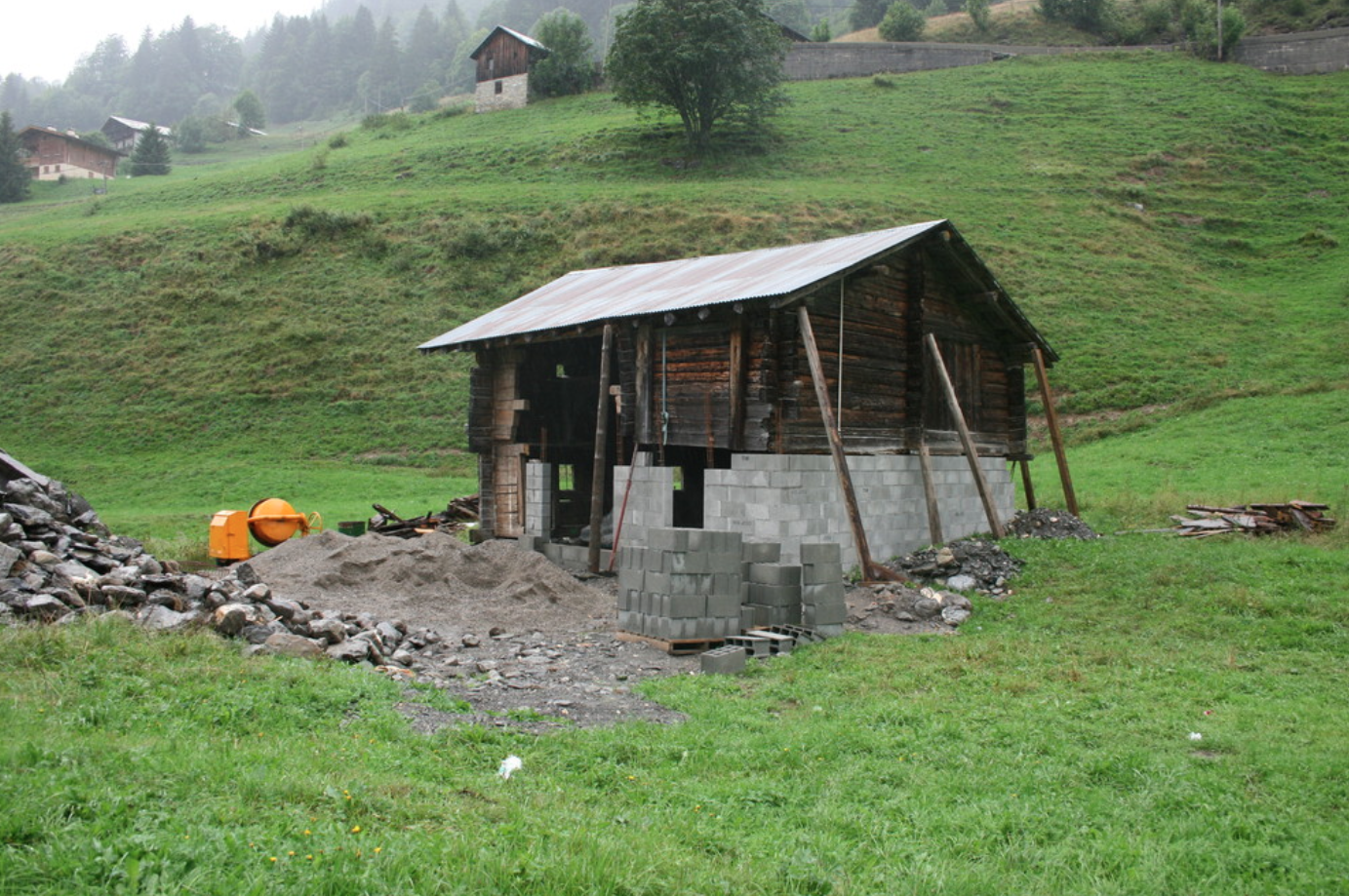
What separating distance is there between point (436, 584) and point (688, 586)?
5270 mm

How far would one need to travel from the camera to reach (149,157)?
84500 mm

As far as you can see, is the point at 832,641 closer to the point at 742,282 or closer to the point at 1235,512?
the point at 742,282

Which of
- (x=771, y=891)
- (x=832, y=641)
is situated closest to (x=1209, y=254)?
(x=832, y=641)

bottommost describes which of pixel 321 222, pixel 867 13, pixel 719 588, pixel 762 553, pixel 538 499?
pixel 538 499

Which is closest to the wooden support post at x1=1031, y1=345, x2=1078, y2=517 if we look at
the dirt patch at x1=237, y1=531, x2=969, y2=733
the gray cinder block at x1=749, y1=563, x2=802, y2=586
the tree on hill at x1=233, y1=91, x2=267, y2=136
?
the dirt patch at x1=237, y1=531, x2=969, y2=733

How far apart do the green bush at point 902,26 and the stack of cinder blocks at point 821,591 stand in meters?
77.7

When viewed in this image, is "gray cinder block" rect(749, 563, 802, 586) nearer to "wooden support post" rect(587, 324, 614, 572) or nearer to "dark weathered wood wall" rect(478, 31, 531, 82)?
"wooden support post" rect(587, 324, 614, 572)

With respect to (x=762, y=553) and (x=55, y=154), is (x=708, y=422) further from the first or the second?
(x=55, y=154)

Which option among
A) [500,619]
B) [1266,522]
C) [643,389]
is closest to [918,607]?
[500,619]

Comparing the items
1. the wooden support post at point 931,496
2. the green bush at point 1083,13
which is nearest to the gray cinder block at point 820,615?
the wooden support post at point 931,496

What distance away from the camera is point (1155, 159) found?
54.5m

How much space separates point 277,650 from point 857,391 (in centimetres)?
1112

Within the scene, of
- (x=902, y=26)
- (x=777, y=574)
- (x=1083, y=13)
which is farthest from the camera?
(x=902, y=26)

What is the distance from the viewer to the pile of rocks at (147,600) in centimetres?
988
